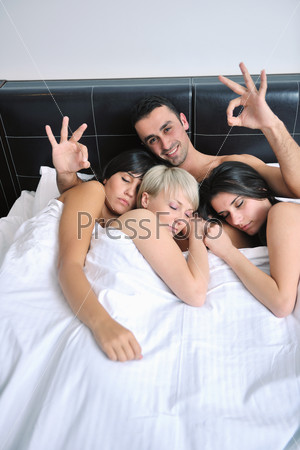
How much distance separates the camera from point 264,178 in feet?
5.20

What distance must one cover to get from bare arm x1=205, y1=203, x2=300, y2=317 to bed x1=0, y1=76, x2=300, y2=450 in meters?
0.04

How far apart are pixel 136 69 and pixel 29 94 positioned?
59cm

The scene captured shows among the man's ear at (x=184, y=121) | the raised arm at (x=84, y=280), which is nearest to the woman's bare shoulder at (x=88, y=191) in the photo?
the raised arm at (x=84, y=280)

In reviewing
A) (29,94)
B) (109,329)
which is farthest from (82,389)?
(29,94)

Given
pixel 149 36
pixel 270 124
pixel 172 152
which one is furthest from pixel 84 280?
pixel 149 36

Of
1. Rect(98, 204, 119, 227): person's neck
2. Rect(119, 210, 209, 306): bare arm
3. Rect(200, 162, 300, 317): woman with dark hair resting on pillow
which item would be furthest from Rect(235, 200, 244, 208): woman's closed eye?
Rect(98, 204, 119, 227): person's neck

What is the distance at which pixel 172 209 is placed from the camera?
54.5 inches

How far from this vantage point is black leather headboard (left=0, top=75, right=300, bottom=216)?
1.80 m

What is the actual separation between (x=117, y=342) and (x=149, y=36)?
1.65m

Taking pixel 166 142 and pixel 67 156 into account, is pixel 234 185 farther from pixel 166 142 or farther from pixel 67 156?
pixel 67 156

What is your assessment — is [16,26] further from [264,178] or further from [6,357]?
[6,357]

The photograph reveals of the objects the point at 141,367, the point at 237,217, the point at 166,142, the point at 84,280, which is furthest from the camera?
the point at 166,142

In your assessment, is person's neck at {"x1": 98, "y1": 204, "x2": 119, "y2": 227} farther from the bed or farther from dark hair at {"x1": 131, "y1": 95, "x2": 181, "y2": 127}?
dark hair at {"x1": 131, "y1": 95, "x2": 181, "y2": 127}

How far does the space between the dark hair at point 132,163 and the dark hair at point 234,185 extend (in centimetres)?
28
